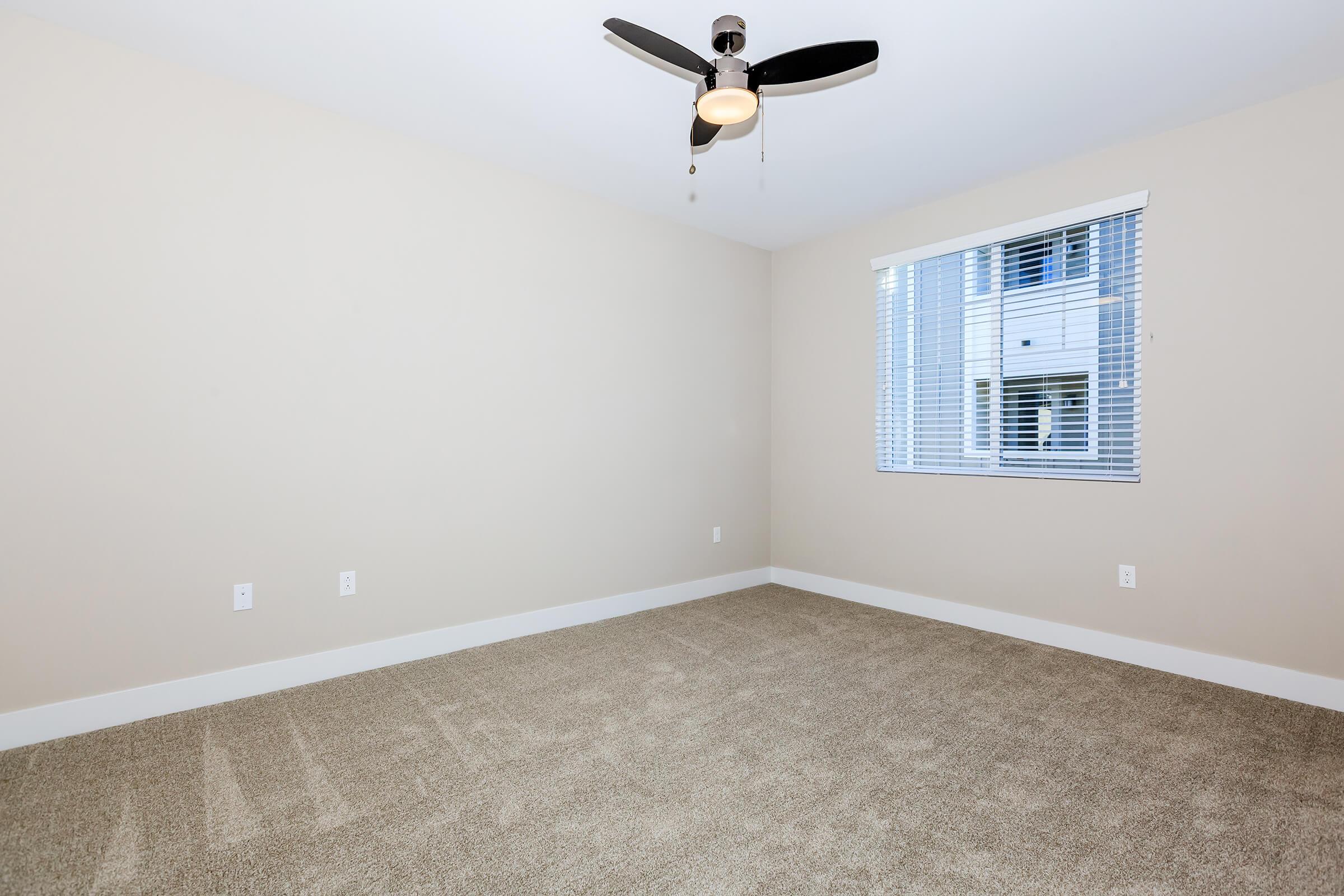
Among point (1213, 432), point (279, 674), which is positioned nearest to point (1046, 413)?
point (1213, 432)

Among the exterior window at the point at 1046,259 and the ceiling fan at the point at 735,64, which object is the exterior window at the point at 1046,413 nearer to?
the exterior window at the point at 1046,259

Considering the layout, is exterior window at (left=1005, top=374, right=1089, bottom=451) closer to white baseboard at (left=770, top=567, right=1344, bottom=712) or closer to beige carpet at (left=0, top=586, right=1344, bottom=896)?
white baseboard at (left=770, top=567, right=1344, bottom=712)

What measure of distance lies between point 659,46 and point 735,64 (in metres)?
0.25

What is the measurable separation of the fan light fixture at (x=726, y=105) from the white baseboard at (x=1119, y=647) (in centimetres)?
299

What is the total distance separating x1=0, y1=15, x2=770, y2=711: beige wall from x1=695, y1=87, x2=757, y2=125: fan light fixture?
5.59 ft

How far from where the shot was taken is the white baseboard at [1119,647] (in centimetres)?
263

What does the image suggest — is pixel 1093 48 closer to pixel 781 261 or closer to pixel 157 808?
pixel 781 261

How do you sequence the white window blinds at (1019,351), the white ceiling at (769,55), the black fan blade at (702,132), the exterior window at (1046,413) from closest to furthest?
the white ceiling at (769,55) → the black fan blade at (702,132) → the white window blinds at (1019,351) → the exterior window at (1046,413)

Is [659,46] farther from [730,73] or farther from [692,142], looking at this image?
[692,142]

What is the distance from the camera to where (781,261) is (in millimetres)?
4766

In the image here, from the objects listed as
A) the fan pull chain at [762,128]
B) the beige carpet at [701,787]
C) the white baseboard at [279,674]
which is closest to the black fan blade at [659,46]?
the fan pull chain at [762,128]

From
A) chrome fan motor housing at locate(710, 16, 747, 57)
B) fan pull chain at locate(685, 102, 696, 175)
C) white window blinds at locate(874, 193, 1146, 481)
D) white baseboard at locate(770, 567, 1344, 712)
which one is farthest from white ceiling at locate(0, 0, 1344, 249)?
white baseboard at locate(770, 567, 1344, 712)

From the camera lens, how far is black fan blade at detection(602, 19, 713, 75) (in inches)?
74.0

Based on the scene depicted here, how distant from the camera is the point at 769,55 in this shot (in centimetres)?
240
